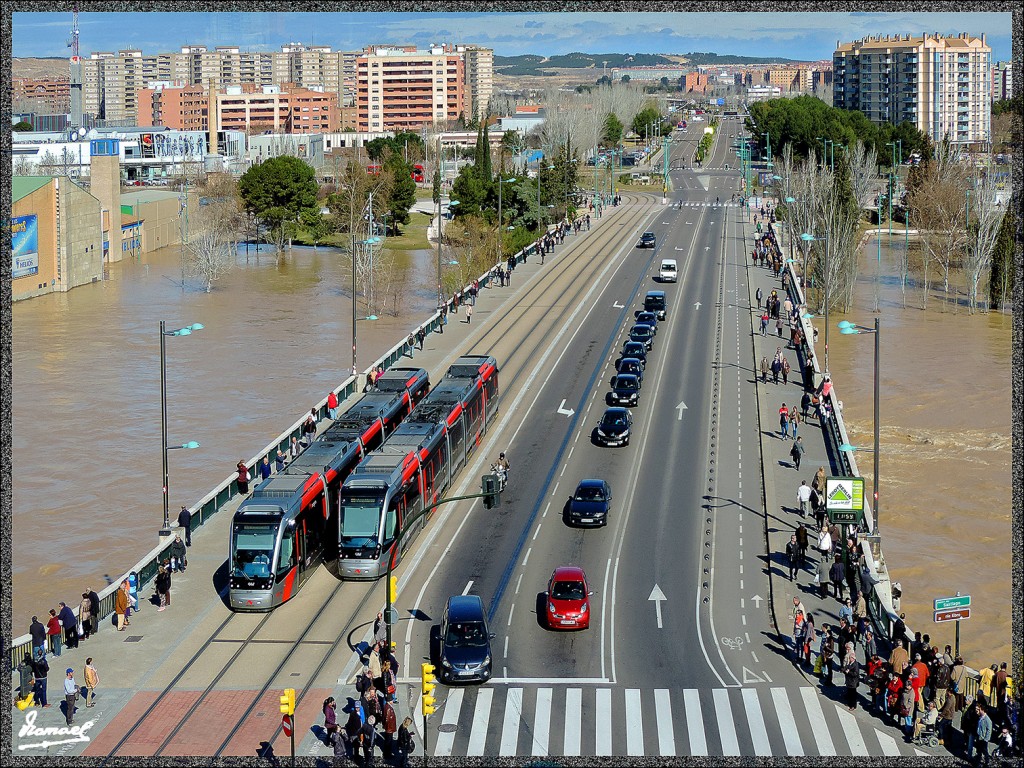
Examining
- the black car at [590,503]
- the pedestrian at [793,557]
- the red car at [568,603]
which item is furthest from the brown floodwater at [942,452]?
the red car at [568,603]

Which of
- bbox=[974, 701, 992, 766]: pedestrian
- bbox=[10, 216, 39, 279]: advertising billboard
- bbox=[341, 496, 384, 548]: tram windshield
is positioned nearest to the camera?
bbox=[974, 701, 992, 766]: pedestrian

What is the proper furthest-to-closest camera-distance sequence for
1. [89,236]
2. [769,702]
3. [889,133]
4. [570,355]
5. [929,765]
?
[889,133], [89,236], [570,355], [769,702], [929,765]

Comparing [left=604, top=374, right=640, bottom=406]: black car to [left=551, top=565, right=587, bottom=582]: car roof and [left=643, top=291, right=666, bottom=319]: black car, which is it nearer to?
[left=643, top=291, right=666, bottom=319]: black car

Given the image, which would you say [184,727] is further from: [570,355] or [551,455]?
[570,355]

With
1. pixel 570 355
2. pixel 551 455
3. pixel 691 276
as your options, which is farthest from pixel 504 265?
pixel 551 455

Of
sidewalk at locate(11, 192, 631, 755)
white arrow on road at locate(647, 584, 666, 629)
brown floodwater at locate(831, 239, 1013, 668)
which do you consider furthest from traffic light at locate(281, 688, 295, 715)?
brown floodwater at locate(831, 239, 1013, 668)

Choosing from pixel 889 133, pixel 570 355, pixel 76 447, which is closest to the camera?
pixel 76 447
